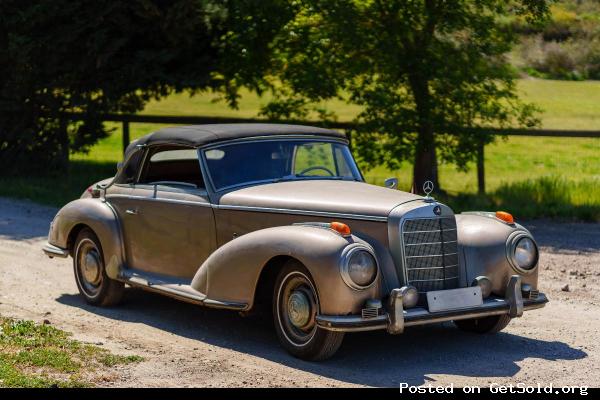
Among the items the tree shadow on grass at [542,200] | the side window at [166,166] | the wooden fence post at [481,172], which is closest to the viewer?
the side window at [166,166]

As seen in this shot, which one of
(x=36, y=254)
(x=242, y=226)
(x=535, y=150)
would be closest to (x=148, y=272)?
(x=242, y=226)

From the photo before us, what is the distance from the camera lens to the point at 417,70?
1551 cm

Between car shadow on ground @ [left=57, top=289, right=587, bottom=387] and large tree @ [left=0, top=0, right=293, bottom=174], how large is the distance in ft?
27.1

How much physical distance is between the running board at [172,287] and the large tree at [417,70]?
23.1ft

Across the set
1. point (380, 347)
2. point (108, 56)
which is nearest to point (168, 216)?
point (380, 347)

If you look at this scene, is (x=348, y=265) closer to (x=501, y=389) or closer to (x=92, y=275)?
(x=501, y=389)

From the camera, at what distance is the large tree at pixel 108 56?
17031 millimetres

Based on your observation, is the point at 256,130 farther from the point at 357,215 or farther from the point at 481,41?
the point at 481,41

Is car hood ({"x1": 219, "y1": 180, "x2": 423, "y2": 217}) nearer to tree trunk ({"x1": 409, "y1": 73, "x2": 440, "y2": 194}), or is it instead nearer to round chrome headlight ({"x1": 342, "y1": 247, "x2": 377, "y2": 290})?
round chrome headlight ({"x1": 342, "y1": 247, "x2": 377, "y2": 290})

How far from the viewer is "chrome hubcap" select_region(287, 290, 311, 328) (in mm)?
7629

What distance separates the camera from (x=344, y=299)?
7.27 m

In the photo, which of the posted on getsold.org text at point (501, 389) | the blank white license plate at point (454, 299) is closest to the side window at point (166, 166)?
the blank white license plate at point (454, 299)

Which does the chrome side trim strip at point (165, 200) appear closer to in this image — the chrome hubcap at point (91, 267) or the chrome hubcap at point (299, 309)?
the chrome hubcap at point (91, 267)

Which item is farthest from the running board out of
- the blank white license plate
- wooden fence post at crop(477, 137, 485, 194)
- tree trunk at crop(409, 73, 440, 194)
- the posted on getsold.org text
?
wooden fence post at crop(477, 137, 485, 194)
